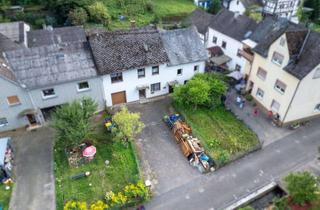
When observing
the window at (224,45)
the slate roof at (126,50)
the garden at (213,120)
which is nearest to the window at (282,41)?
the garden at (213,120)

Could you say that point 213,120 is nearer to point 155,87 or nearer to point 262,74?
point 262,74

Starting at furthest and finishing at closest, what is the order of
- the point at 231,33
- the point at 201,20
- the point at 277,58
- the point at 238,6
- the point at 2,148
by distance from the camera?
the point at 238,6 → the point at 201,20 → the point at 231,33 → the point at 277,58 → the point at 2,148

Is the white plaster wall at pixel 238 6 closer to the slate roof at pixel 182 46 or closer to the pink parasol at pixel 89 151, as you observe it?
the slate roof at pixel 182 46

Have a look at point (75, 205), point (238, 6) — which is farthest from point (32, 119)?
point (238, 6)

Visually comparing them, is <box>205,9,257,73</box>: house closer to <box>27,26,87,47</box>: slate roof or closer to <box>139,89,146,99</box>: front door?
<box>139,89,146,99</box>: front door

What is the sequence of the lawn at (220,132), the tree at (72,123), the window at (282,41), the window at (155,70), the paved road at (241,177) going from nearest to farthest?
the paved road at (241,177), the tree at (72,123), the lawn at (220,132), the window at (282,41), the window at (155,70)

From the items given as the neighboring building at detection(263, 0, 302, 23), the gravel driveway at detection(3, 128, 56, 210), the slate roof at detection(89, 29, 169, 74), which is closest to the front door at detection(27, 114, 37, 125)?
the gravel driveway at detection(3, 128, 56, 210)

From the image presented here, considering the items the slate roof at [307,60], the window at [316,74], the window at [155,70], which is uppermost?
the slate roof at [307,60]

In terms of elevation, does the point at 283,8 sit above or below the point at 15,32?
below
